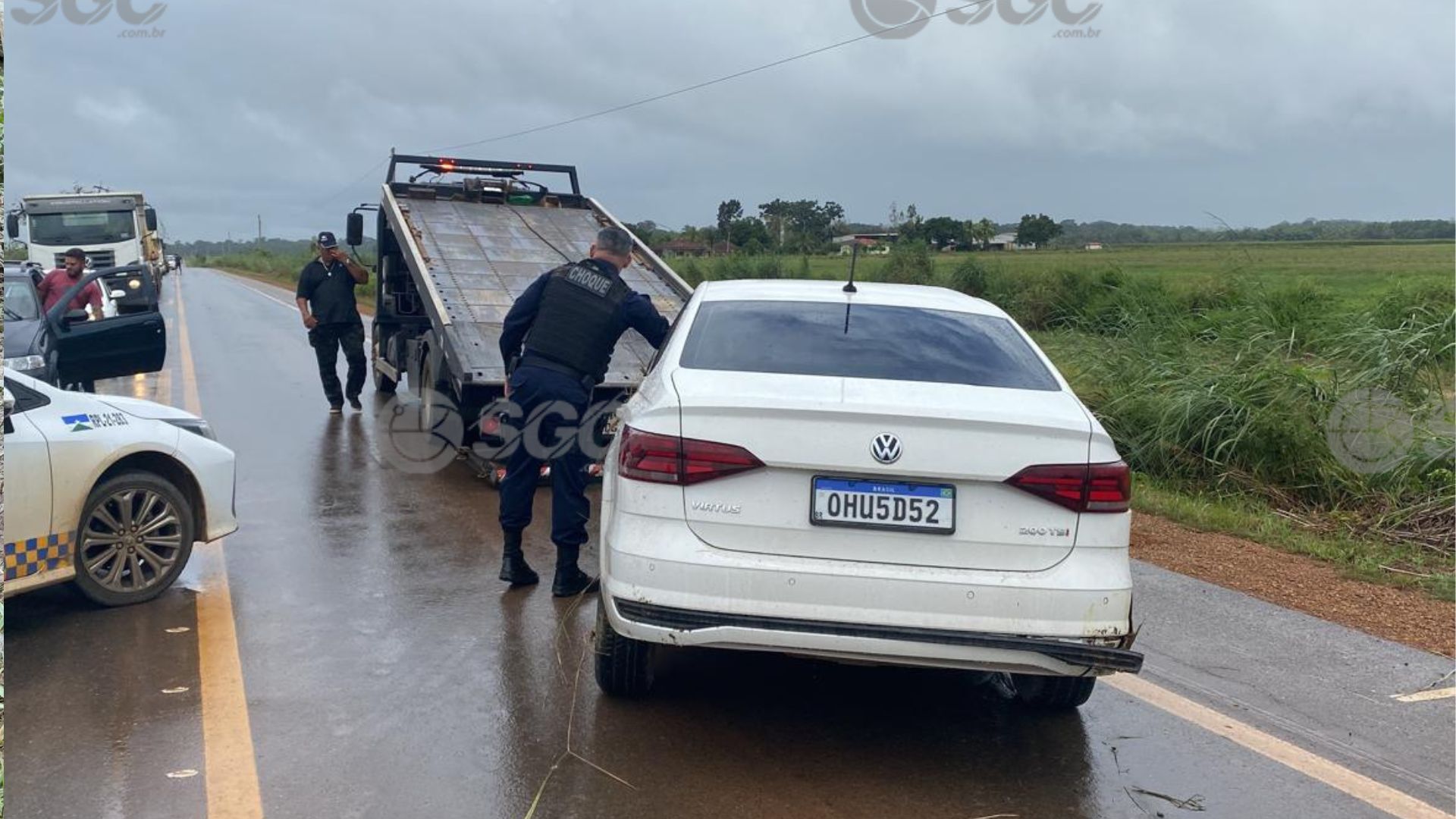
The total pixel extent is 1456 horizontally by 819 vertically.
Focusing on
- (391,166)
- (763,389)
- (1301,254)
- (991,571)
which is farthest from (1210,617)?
(1301,254)

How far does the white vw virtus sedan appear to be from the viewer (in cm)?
383

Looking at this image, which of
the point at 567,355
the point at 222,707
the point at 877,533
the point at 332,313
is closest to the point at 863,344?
the point at 877,533

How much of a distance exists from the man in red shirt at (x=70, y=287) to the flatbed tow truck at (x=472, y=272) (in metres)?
2.51

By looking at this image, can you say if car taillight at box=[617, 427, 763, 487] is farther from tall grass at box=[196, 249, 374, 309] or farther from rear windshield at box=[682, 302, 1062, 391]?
tall grass at box=[196, 249, 374, 309]

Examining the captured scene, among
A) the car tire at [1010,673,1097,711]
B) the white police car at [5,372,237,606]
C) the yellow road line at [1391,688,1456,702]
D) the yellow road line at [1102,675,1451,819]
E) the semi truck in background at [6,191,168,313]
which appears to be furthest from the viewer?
the semi truck in background at [6,191,168,313]

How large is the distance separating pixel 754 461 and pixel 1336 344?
750cm

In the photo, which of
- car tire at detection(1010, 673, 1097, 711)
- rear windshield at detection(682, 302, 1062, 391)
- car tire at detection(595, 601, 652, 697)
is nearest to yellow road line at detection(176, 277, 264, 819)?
car tire at detection(595, 601, 652, 697)

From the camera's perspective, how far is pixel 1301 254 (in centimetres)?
5094

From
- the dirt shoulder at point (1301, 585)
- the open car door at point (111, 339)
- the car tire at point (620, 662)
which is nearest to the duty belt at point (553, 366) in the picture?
the car tire at point (620, 662)

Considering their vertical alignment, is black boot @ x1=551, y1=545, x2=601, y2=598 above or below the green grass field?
below

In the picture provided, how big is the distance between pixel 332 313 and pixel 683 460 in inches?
375

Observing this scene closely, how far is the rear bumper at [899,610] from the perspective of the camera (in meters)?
3.82

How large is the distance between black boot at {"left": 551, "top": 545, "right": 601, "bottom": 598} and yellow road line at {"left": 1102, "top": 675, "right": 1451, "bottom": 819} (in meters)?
2.49

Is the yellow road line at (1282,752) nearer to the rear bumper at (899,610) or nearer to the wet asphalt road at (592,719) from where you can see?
A: the wet asphalt road at (592,719)
